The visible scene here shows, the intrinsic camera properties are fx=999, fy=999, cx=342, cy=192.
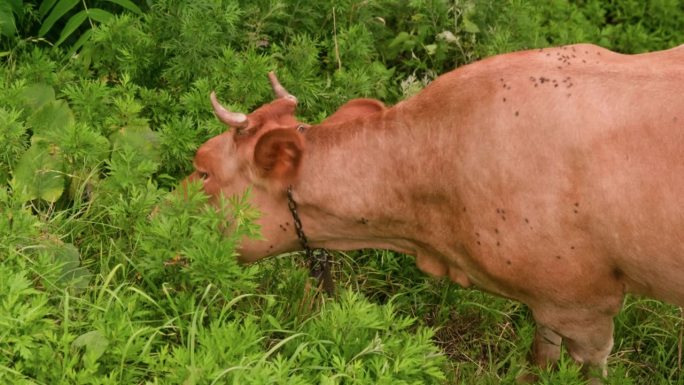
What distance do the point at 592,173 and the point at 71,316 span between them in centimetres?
239

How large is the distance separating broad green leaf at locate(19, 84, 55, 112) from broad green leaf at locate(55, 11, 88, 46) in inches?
18.1

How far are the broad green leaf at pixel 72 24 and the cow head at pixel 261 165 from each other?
1775 millimetres

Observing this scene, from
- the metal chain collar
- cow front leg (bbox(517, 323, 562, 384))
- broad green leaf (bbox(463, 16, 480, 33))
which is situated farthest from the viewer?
broad green leaf (bbox(463, 16, 480, 33))

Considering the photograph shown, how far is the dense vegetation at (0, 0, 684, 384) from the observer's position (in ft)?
13.6

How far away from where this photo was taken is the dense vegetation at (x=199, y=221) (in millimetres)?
4148

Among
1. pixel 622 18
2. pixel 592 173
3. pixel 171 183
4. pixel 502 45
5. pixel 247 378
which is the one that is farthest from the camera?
pixel 622 18

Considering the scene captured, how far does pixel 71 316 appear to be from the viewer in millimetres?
4488

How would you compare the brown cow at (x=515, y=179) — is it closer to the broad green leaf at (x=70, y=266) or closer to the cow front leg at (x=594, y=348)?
the cow front leg at (x=594, y=348)

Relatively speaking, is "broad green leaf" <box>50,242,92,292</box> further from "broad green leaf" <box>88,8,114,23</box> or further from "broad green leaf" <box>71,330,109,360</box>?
"broad green leaf" <box>88,8,114,23</box>

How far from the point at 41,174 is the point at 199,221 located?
1346 mm

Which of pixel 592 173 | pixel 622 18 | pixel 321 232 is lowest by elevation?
pixel 622 18

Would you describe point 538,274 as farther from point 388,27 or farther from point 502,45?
point 388,27

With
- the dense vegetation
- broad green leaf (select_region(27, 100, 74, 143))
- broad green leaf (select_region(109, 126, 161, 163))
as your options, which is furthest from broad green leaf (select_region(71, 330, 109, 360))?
broad green leaf (select_region(27, 100, 74, 143))

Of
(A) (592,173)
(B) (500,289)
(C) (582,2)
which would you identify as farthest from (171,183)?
(C) (582,2)
